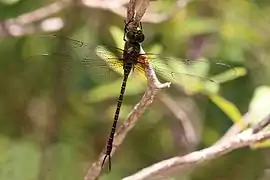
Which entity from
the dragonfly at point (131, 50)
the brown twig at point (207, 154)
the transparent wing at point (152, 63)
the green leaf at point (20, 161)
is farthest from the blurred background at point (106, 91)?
the brown twig at point (207, 154)

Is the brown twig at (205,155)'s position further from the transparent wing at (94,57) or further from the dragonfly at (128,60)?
the transparent wing at (94,57)

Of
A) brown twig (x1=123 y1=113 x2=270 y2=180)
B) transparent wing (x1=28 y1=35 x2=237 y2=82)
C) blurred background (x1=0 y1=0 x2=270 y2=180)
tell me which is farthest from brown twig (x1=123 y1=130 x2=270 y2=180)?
blurred background (x1=0 y1=0 x2=270 y2=180)

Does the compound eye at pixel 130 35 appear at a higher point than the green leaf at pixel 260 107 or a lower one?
higher

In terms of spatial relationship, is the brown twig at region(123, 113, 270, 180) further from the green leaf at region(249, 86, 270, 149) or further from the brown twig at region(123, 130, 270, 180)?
the green leaf at region(249, 86, 270, 149)

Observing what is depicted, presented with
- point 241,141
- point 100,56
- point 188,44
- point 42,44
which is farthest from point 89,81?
point 241,141

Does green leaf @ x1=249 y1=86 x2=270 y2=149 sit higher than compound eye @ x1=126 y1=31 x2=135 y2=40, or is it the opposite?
compound eye @ x1=126 y1=31 x2=135 y2=40

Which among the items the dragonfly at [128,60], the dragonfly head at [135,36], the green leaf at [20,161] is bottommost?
the green leaf at [20,161]

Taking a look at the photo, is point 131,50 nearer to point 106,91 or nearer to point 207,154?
point 207,154

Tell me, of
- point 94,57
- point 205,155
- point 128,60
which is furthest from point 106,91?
point 205,155
